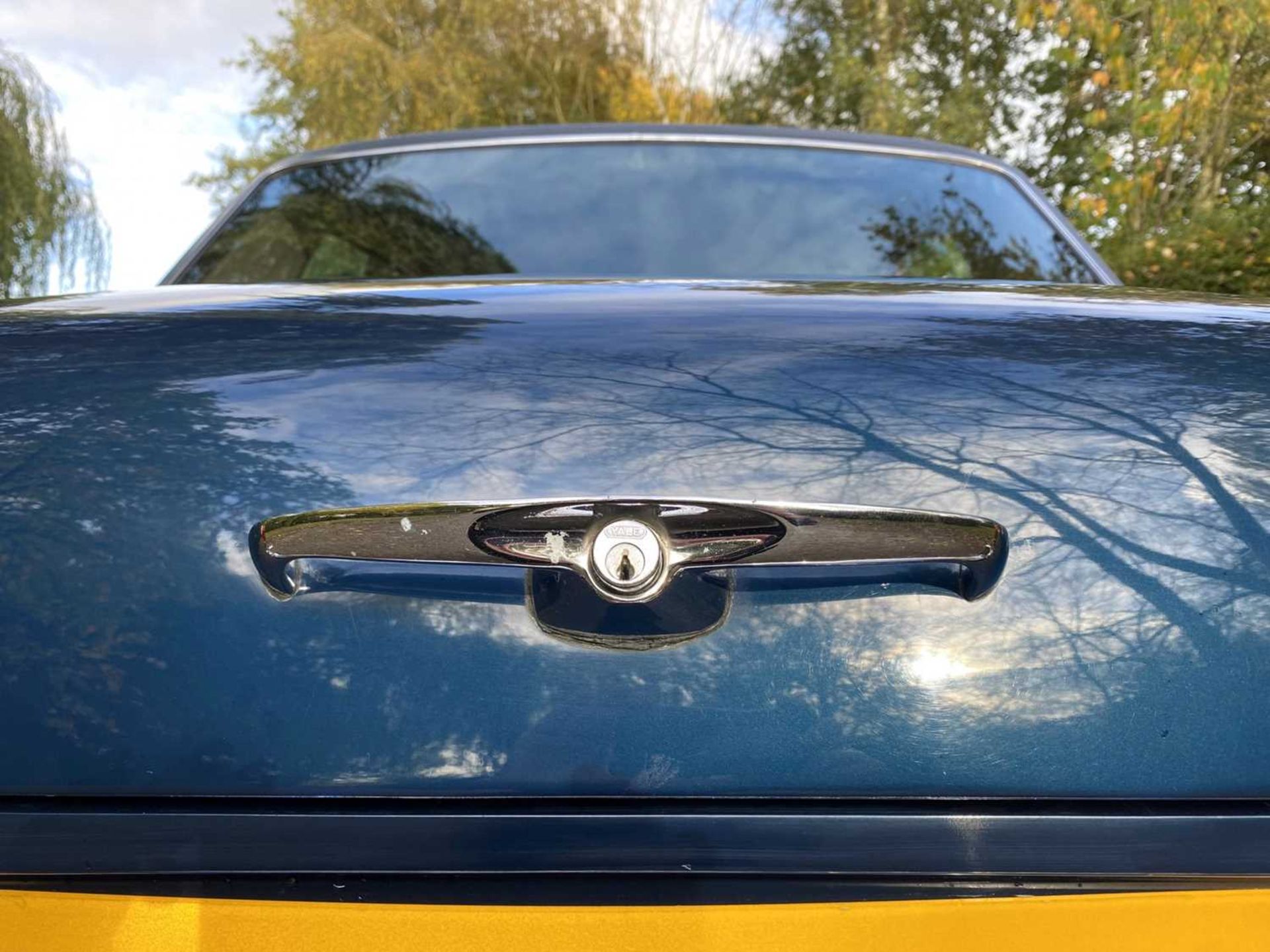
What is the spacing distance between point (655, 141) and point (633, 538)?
5.74 feet

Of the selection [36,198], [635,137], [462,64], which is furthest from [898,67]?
[635,137]

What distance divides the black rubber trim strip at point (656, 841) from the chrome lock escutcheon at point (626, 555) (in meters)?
0.17

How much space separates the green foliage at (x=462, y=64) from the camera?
20.6m

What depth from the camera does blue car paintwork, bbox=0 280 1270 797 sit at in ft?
3.14

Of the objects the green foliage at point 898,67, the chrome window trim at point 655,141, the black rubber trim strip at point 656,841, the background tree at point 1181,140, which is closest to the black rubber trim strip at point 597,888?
the black rubber trim strip at point 656,841

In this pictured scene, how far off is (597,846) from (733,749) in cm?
12

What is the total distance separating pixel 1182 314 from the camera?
1.21m

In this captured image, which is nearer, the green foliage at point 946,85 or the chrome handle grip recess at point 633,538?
the chrome handle grip recess at point 633,538

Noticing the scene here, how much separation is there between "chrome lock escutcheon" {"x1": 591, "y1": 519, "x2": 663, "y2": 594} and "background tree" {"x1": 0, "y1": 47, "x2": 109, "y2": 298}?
14833 millimetres

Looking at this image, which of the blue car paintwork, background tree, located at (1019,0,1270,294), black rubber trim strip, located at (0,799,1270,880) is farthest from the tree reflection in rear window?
background tree, located at (1019,0,1270,294)

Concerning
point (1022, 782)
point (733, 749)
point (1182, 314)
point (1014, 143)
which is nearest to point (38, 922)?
point (733, 749)

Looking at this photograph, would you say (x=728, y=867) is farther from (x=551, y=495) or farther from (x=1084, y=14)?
(x=1084, y=14)

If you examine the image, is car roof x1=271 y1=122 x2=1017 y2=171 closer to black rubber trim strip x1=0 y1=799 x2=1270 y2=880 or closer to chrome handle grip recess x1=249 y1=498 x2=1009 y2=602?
chrome handle grip recess x1=249 y1=498 x2=1009 y2=602

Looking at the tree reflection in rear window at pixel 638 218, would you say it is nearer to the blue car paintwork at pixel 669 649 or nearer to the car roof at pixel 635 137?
the car roof at pixel 635 137
